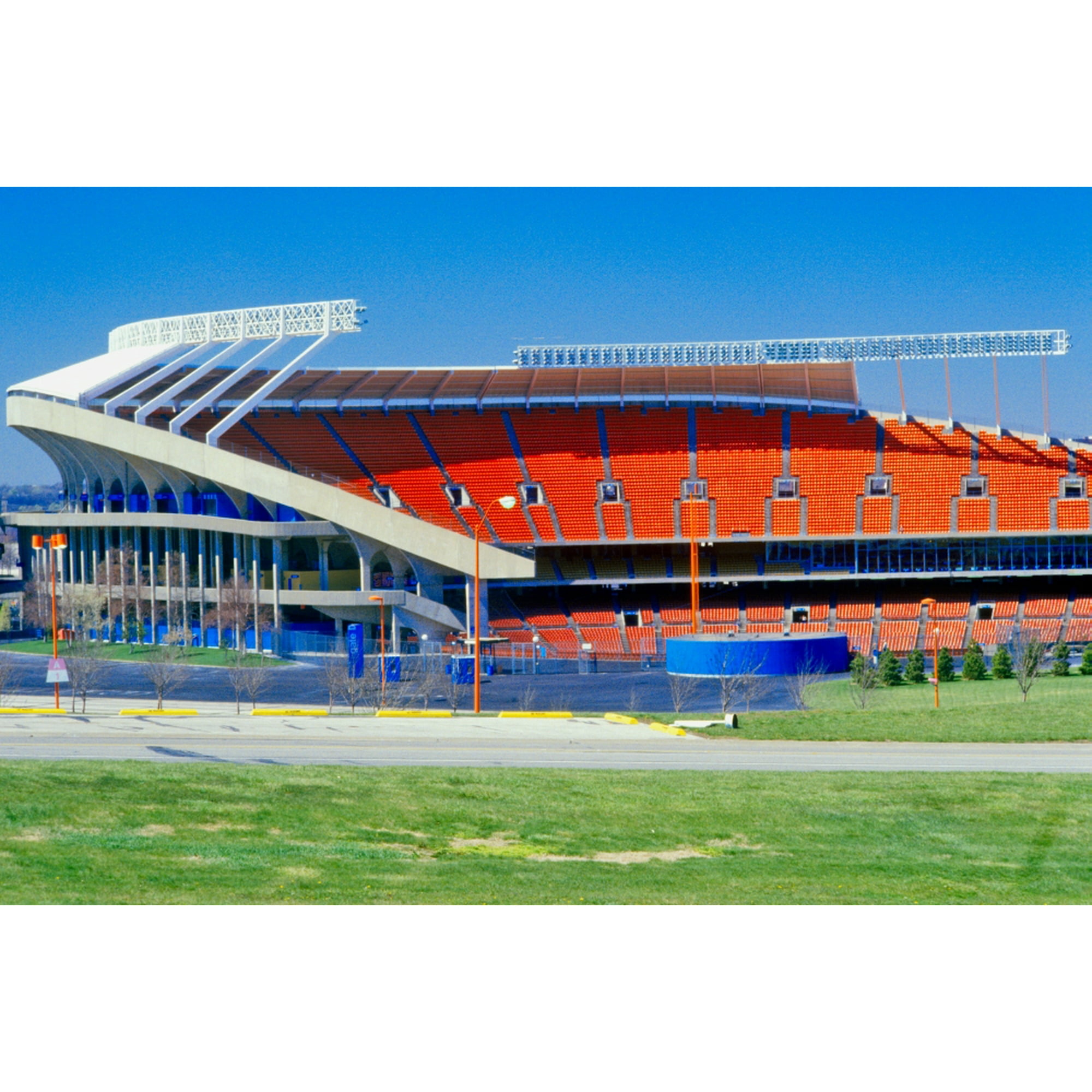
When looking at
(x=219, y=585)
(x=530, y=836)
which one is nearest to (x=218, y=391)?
(x=219, y=585)

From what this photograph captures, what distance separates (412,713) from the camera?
131 feet

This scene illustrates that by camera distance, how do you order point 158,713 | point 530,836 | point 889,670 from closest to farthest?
point 530,836 < point 158,713 < point 889,670

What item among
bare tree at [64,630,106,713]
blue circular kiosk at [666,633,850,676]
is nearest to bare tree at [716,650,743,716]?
blue circular kiosk at [666,633,850,676]

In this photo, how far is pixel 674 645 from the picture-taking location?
49.6 meters

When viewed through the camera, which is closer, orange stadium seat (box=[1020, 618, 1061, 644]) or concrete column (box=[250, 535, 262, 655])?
concrete column (box=[250, 535, 262, 655])

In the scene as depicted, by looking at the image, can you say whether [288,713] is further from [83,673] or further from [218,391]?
[218,391]

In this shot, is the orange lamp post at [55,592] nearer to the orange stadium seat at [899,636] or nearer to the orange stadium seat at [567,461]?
the orange stadium seat at [567,461]

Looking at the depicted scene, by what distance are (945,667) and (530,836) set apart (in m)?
31.9

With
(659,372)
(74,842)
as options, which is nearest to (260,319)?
(659,372)

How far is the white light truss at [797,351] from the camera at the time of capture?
69750 millimetres

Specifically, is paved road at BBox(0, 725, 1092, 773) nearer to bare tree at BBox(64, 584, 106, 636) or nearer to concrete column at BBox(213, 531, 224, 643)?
concrete column at BBox(213, 531, 224, 643)

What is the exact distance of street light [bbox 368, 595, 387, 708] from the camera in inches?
1586

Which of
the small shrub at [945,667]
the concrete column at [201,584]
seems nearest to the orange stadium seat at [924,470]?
the small shrub at [945,667]

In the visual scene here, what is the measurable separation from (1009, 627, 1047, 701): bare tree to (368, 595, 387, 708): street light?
64.9 ft
